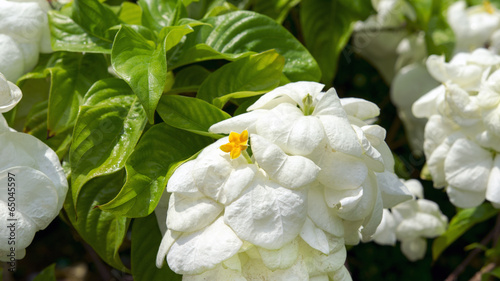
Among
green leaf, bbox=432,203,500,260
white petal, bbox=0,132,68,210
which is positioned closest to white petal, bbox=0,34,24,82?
white petal, bbox=0,132,68,210

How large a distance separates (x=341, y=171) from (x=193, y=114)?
0.19m

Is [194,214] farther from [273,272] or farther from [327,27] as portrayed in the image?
[327,27]

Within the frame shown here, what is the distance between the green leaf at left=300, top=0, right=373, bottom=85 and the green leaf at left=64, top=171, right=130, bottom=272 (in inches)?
20.0

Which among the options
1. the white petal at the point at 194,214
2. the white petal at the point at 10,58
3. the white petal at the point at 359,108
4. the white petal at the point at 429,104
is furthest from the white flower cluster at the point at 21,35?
the white petal at the point at 429,104

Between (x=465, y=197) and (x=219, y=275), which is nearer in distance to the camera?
(x=219, y=275)

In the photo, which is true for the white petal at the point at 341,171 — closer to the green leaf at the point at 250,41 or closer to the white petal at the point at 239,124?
the white petal at the point at 239,124

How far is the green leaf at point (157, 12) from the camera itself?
0.76 meters

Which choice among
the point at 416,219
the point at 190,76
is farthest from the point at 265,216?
the point at 416,219

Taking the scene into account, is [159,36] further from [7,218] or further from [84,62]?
[7,218]

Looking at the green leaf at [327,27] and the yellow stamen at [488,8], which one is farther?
the yellow stamen at [488,8]

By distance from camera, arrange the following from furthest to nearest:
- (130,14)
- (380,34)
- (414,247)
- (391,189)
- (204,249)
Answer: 1. (380,34)
2. (414,247)
3. (130,14)
4. (391,189)
5. (204,249)

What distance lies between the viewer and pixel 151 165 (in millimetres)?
615

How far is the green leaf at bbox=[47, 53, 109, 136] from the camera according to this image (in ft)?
2.27

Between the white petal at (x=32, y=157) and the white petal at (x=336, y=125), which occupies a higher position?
the white petal at (x=336, y=125)
